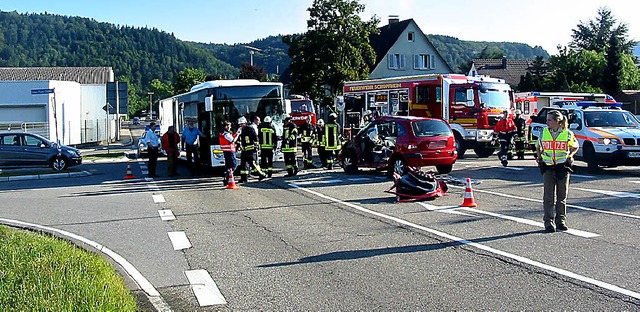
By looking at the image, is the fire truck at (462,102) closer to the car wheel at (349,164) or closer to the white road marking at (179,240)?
the car wheel at (349,164)

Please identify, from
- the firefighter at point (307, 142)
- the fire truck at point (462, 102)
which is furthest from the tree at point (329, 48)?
the firefighter at point (307, 142)

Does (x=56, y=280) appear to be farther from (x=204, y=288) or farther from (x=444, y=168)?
(x=444, y=168)

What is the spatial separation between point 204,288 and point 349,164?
13.0 metres

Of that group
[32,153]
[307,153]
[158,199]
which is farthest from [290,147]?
[32,153]

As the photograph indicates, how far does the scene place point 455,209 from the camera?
42.1 ft

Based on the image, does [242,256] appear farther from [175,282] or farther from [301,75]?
[301,75]

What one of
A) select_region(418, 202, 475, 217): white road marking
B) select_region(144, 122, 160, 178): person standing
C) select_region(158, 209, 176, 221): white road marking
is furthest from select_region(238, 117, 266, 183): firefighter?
select_region(418, 202, 475, 217): white road marking

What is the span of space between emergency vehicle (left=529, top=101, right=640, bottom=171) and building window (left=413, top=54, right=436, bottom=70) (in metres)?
47.7

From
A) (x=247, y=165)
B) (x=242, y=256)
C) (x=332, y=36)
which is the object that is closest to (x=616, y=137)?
(x=247, y=165)

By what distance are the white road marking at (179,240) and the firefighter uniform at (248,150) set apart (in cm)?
770

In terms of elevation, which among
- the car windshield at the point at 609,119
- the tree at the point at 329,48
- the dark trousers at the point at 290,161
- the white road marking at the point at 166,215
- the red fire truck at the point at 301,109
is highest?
the tree at the point at 329,48

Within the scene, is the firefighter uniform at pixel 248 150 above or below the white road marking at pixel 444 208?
above

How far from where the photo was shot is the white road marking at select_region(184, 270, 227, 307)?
23.3 ft

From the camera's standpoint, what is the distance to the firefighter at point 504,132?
73.1ft
